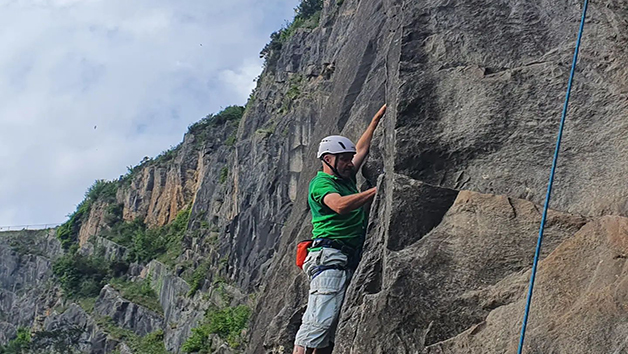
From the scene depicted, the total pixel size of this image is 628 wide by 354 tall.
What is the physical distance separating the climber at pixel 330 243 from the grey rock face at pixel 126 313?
30.6 m

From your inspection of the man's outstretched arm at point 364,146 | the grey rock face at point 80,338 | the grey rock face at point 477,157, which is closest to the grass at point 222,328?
the man's outstretched arm at point 364,146

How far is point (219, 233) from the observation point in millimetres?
32062

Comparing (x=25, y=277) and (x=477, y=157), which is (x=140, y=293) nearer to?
(x=25, y=277)

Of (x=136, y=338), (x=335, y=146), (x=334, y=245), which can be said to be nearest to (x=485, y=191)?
(x=334, y=245)

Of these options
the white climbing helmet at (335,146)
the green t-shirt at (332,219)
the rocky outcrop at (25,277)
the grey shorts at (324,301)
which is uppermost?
the rocky outcrop at (25,277)

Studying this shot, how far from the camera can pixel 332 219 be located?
588cm

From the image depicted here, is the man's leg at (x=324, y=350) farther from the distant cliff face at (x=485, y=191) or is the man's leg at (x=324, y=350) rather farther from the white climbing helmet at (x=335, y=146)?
the white climbing helmet at (x=335, y=146)

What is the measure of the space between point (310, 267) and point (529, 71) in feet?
8.07

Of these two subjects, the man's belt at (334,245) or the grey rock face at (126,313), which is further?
the grey rock face at (126,313)

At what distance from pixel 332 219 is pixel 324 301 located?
73cm

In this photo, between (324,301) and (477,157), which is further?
(324,301)

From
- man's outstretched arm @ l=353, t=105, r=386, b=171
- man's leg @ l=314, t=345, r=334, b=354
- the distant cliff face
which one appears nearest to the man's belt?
the distant cliff face

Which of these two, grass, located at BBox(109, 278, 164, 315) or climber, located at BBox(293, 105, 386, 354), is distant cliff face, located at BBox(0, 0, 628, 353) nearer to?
climber, located at BBox(293, 105, 386, 354)

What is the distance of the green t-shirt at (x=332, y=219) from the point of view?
585 centimetres
